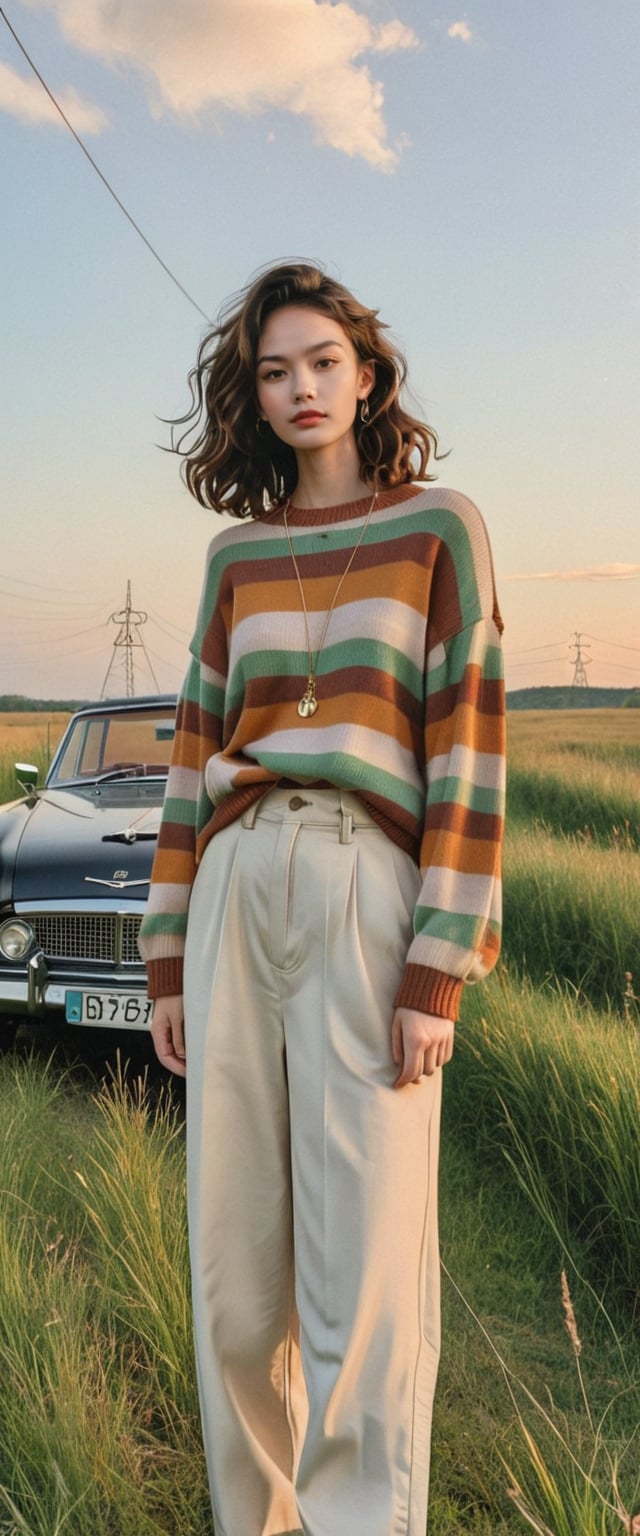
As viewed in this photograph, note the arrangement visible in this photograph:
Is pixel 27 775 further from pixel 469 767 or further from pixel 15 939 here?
pixel 469 767

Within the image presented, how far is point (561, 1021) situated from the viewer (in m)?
3.80

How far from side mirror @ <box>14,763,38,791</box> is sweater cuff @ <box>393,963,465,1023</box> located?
3666mm

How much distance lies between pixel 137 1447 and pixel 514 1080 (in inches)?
66.7

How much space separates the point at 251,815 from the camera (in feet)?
5.89

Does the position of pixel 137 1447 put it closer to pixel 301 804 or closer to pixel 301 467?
pixel 301 804

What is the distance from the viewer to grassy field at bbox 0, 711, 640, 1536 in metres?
2.09

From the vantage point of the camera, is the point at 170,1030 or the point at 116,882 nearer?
the point at 170,1030

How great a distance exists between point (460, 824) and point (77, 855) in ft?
9.52

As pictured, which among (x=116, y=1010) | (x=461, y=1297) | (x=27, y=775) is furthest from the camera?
(x=27, y=775)

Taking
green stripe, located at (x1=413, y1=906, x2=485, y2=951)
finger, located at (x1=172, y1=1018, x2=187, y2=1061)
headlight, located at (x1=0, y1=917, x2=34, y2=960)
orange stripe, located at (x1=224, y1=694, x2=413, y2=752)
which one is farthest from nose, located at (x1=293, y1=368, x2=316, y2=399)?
headlight, located at (x1=0, y1=917, x2=34, y2=960)

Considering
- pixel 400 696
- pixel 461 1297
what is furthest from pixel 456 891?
pixel 461 1297

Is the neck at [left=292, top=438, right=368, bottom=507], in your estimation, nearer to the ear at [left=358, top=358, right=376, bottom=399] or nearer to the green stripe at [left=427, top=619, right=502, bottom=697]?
the ear at [left=358, top=358, right=376, bottom=399]

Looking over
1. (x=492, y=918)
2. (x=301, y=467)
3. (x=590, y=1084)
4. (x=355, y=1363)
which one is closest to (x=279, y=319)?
(x=301, y=467)

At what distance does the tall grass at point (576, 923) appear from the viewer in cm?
538
